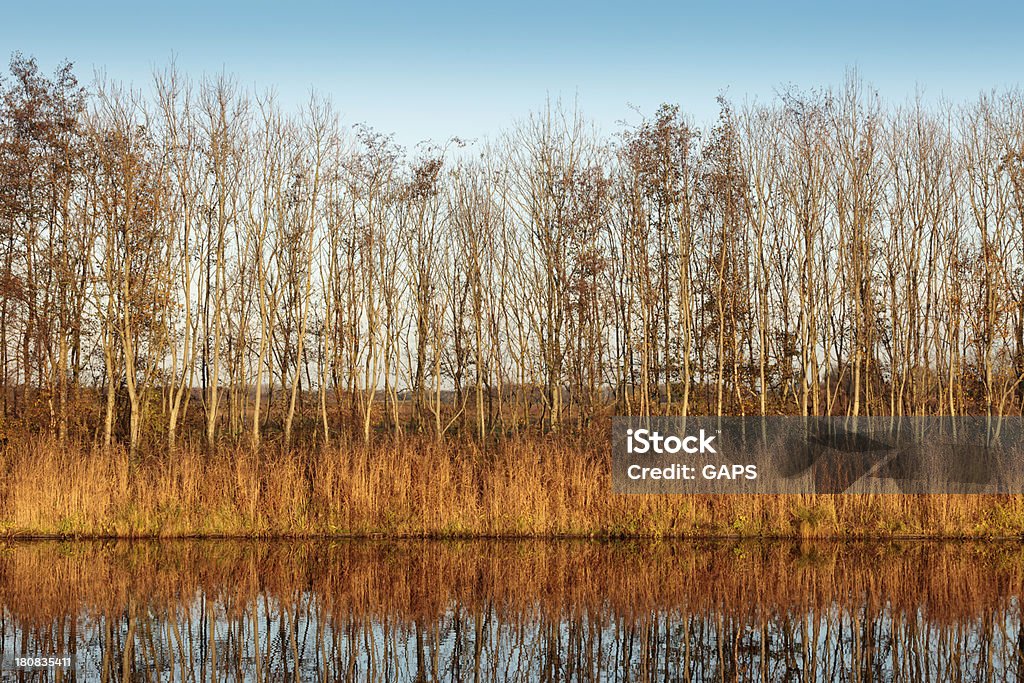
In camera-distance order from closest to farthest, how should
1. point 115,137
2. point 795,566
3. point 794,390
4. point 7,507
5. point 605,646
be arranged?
1. point 605,646
2. point 795,566
3. point 7,507
4. point 115,137
5. point 794,390

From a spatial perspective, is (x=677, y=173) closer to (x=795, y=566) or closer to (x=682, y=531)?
(x=682, y=531)

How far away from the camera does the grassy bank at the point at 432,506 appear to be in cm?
1278

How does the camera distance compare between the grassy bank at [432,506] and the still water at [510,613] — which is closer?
the still water at [510,613]

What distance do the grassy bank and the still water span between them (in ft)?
2.86

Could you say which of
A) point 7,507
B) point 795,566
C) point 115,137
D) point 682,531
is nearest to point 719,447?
point 682,531

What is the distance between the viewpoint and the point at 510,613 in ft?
26.6

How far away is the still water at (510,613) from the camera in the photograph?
6449 millimetres

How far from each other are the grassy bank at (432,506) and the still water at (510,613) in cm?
87

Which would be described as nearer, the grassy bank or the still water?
the still water

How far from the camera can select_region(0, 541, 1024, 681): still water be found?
645 cm

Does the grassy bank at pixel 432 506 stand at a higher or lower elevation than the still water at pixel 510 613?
higher

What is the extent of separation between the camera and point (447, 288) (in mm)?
24109

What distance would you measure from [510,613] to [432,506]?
495 centimetres

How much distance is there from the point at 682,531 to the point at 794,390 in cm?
809
